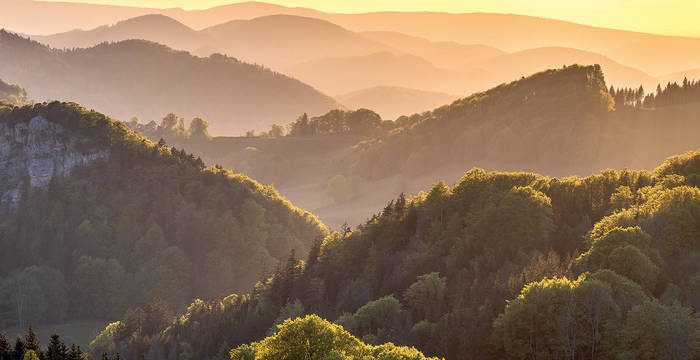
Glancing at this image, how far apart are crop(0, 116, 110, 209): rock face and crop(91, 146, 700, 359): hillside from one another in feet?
224

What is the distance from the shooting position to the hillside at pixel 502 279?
57.6 m

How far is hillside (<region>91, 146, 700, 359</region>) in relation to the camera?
57625mm

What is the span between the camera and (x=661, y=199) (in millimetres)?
79062

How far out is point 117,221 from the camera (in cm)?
16550

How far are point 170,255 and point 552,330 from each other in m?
116

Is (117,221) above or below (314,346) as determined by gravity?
below

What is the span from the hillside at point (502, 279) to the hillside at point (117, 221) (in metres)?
34.3

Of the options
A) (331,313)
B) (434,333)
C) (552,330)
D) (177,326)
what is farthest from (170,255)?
(552,330)

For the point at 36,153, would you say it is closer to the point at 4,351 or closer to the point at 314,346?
the point at 4,351

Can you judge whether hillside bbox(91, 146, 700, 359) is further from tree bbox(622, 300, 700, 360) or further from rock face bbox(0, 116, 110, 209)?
rock face bbox(0, 116, 110, 209)

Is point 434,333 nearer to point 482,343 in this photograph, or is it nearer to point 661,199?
point 482,343

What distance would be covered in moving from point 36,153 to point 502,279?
137 meters

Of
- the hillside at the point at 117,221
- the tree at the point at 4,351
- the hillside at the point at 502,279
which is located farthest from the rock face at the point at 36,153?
the tree at the point at 4,351

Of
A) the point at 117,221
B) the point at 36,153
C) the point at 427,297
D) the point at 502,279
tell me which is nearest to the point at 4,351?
the point at 427,297
